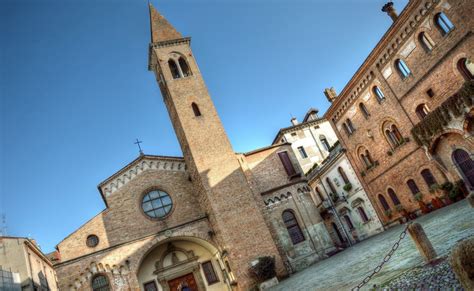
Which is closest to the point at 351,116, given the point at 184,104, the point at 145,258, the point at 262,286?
the point at 184,104

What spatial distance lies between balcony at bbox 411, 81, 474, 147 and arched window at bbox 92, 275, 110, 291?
1742cm

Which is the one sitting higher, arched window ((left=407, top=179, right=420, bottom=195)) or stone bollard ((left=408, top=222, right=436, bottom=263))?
arched window ((left=407, top=179, right=420, bottom=195))

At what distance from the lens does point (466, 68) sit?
14.2 metres

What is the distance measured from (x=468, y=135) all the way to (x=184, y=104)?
47.2 feet

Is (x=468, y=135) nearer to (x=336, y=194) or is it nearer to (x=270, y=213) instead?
(x=270, y=213)

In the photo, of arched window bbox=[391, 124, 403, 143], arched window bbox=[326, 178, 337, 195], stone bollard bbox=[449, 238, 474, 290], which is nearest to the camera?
stone bollard bbox=[449, 238, 474, 290]

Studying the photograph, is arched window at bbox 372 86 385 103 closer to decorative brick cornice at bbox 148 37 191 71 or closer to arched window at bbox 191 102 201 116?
arched window at bbox 191 102 201 116

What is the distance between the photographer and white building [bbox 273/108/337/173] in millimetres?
34656

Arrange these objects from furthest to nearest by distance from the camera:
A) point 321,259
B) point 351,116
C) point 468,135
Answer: point 351,116
point 321,259
point 468,135

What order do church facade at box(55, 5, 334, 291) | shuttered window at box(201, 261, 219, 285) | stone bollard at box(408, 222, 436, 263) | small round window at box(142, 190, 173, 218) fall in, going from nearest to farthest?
stone bollard at box(408, 222, 436, 263), church facade at box(55, 5, 334, 291), shuttered window at box(201, 261, 219, 285), small round window at box(142, 190, 173, 218)

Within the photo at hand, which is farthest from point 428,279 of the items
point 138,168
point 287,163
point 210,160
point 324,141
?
point 324,141

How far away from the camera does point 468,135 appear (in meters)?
14.4

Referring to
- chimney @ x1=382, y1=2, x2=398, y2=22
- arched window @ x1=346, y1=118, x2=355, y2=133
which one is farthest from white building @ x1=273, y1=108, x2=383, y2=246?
chimney @ x1=382, y1=2, x2=398, y2=22

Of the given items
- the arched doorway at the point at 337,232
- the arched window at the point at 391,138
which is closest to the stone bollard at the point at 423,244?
the arched window at the point at 391,138
